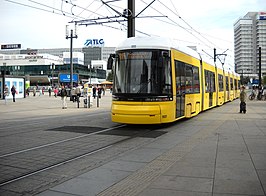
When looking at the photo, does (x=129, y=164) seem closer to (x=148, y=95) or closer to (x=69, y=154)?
(x=69, y=154)

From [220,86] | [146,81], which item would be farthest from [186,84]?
[220,86]

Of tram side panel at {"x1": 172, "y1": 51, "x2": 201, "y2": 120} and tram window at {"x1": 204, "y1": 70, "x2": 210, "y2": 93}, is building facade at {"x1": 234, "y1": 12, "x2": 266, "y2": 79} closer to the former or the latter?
tram window at {"x1": 204, "y1": 70, "x2": 210, "y2": 93}

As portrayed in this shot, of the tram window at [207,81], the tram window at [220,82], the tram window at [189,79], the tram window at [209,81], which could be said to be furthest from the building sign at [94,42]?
the tram window at [189,79]

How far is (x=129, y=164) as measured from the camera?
23.0 ft

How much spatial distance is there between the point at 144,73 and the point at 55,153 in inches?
203

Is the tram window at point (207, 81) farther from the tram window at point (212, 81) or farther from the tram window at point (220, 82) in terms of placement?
the tram window at point (220, 82)

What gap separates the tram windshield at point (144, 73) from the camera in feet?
39.8

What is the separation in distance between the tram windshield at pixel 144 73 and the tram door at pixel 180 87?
917mm

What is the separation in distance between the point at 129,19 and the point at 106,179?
16.9 meters

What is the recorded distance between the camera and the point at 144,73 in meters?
12.1

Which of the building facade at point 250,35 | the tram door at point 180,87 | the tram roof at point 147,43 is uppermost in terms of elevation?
the building facade at point 250,35

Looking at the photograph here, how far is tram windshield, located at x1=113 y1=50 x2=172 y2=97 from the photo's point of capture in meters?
12.1

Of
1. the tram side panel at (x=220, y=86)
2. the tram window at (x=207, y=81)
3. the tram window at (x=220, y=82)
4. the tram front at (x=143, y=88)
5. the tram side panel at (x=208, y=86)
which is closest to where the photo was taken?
the tram front at (x=143, y=88)

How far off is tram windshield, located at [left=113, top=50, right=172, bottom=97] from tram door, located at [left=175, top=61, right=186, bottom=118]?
3.01ft
